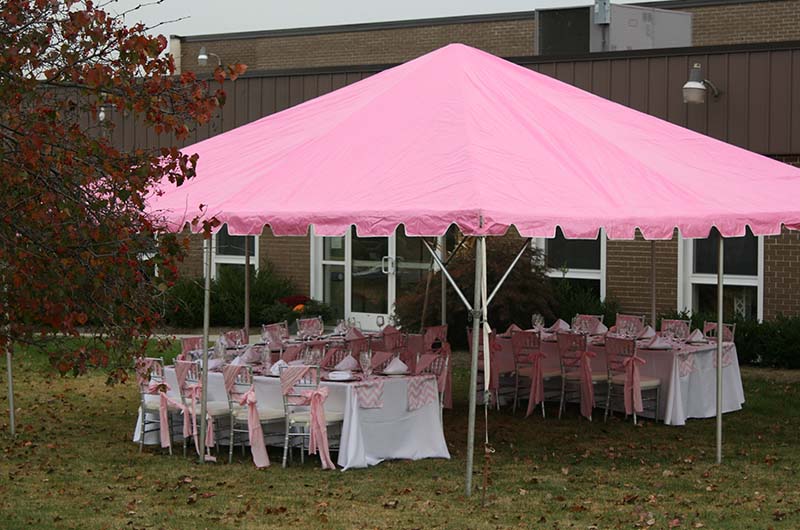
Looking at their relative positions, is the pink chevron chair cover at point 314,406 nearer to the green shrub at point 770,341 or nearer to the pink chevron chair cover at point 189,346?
the pink chevron chair cover at point 189,346

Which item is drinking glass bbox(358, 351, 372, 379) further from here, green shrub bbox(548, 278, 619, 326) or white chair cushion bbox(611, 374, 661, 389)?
green shrub bbox(548, 278, 619, 326)

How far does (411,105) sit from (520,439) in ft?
11.6

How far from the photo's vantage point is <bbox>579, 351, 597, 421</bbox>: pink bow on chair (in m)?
13.7

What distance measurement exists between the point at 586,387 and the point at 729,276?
6.13m

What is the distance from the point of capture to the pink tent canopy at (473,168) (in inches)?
400

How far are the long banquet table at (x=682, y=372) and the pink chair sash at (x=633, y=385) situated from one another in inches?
10.8

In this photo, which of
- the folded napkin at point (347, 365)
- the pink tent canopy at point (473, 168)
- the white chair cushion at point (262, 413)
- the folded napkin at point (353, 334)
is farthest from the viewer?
the folded napkin at point (353, 334)

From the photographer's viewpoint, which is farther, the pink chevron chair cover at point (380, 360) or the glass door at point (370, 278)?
the glass door at point (370, 278)

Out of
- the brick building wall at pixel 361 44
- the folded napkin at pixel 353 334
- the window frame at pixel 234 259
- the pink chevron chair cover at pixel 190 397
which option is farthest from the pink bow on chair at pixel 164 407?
the brick building wall at pixel 361 44

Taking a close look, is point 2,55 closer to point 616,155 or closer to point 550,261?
point 616,155

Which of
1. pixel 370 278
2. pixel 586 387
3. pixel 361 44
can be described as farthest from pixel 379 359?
pixel 361 44

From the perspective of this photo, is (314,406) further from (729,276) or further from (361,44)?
(361,44)

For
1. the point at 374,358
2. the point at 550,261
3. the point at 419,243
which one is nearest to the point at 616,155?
the point at 374,358

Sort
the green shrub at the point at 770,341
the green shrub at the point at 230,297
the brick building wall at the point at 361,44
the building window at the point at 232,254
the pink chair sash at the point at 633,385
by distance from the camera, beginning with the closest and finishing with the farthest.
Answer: the pink chair sash at the point at 633,385 → the green shrub at the point at 770,341 → the green shrub at the point at 230,297 → the building window at the point at 232,254 → the brick building wall at the point at 361,44
